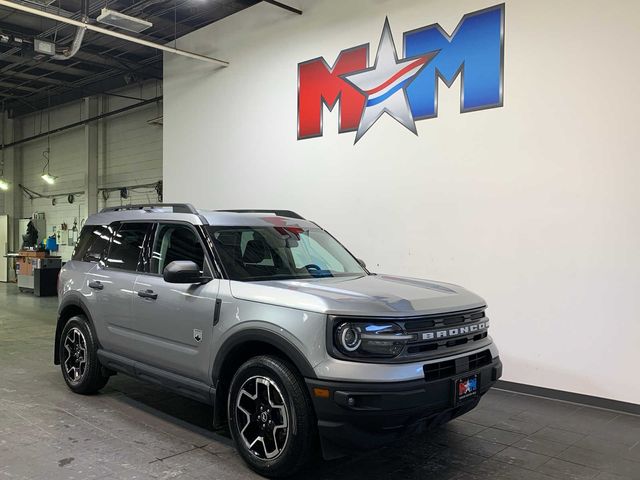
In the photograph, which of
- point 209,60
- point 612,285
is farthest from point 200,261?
point 209,60

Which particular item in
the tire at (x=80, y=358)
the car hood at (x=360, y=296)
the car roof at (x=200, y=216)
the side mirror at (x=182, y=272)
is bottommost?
the tire at (x=80, y=358)

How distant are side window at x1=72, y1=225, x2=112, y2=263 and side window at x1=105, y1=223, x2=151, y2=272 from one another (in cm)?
15

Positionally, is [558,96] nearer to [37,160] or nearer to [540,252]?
[540,252]

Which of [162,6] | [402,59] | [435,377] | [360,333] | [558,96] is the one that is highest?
[162,6]

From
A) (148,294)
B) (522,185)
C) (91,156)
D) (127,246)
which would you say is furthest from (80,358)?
(91,156)

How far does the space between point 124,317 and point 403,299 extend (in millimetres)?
2409

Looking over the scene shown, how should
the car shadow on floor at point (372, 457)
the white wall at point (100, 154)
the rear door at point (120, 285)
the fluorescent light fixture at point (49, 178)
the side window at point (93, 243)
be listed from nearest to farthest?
the car shadow on floor at point (372, 457) < the rear door at point (120, 285) < the side window at point (93, 243) < the white wall at point (100, 154) < the fluorescent light fixture at point (49, 178)

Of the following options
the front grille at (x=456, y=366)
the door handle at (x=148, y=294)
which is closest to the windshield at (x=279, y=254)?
the door handle at (x=148, y=294)

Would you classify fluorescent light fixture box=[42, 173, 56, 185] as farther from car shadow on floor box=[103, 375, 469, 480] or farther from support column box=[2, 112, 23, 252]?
car shadow on floor box=[103, 375, 469, 480]

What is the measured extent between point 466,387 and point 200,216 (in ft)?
7.30

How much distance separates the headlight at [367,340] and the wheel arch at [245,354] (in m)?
0.24

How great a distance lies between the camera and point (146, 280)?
4.12 metres

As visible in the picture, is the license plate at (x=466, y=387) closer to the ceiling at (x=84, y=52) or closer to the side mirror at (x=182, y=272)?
the side mirror at (x=182, y=272)

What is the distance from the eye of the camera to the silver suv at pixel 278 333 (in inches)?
113
